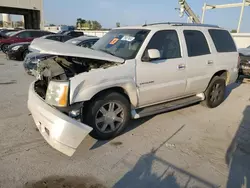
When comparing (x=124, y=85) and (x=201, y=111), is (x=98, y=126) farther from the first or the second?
(x=201, y=111)

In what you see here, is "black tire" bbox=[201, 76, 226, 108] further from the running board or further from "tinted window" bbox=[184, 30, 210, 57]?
"tinted window" bbox=[184, 30, 210, 57]

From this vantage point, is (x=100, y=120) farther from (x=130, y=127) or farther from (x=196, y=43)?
(x=196, y=43)

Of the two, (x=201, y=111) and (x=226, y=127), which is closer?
(x=226, y=127)

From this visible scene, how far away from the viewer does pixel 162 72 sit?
3.87m

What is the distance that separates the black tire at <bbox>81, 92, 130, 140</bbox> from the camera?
3260mm

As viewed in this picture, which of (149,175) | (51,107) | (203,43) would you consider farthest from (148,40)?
(149,175)

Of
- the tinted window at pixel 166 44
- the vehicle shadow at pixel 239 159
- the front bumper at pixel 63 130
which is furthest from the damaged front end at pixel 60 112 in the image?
the vehicle shadow at pixel 239 159

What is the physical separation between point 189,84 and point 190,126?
0.87 m

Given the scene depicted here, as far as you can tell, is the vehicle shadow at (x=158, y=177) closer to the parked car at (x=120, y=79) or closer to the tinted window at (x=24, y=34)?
the parked car at (x=120, y=79)

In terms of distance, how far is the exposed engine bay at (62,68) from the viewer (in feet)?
10.5

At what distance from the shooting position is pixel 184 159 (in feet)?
10.3

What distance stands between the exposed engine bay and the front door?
0.61 meters

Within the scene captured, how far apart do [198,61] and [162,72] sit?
1.09 meters

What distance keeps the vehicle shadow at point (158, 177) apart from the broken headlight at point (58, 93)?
1.21m
